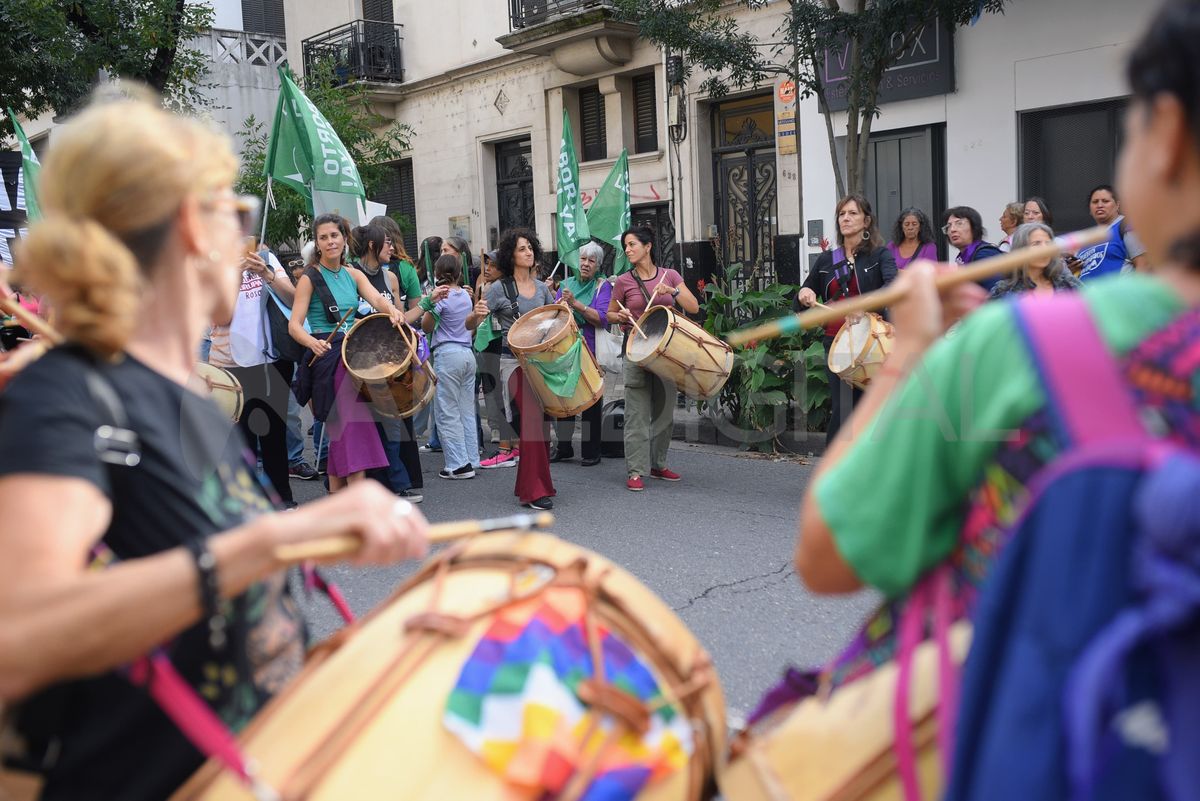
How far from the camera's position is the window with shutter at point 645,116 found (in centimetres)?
1697

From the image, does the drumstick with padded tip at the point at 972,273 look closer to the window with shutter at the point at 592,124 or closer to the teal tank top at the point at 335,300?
the teal tank top at the point at 335,300

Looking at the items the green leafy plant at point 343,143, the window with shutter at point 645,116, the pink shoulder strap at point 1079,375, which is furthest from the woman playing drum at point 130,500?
the window with shutter at point 645,116

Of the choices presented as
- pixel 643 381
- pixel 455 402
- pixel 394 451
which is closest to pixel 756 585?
pixel 643 381

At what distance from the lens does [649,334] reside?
25.5ft

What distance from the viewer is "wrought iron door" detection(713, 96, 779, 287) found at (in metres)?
15.1

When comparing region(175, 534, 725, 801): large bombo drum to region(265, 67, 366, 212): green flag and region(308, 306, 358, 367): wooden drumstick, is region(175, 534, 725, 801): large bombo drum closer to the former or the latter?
region(308, 306, 358, 367): wooden drumstick

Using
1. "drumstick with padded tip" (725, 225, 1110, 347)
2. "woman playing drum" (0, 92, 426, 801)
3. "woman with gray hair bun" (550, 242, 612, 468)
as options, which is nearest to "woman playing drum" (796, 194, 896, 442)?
"woman with gray hair bun" (550, 242, 612, 468)

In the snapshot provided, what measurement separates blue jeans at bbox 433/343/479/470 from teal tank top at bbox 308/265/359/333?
155cm

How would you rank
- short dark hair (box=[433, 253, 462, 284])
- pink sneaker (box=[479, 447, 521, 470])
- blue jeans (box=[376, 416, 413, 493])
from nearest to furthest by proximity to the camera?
blue jeans (box=[376, 416, 413, 493]), short dark hair (box=[433, 253, 462, 284]), pink sneaker (box=[479, 447, 521, 470])

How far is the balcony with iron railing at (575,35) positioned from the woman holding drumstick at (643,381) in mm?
8400

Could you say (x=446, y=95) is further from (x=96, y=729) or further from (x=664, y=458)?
(x=96, y=729)

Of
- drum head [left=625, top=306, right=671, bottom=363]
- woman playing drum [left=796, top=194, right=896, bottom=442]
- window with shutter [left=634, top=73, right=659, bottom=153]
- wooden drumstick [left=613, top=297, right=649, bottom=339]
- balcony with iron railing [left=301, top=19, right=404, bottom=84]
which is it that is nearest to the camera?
woman playing drum [left=796, top=194, right=896, bottom=442]

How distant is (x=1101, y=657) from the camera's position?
0.91 metres

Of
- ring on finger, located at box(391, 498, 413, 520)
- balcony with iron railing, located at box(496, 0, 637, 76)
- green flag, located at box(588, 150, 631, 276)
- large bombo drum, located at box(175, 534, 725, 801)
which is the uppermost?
balcony with iron railing, located at box(496, 0, 637, 76)
